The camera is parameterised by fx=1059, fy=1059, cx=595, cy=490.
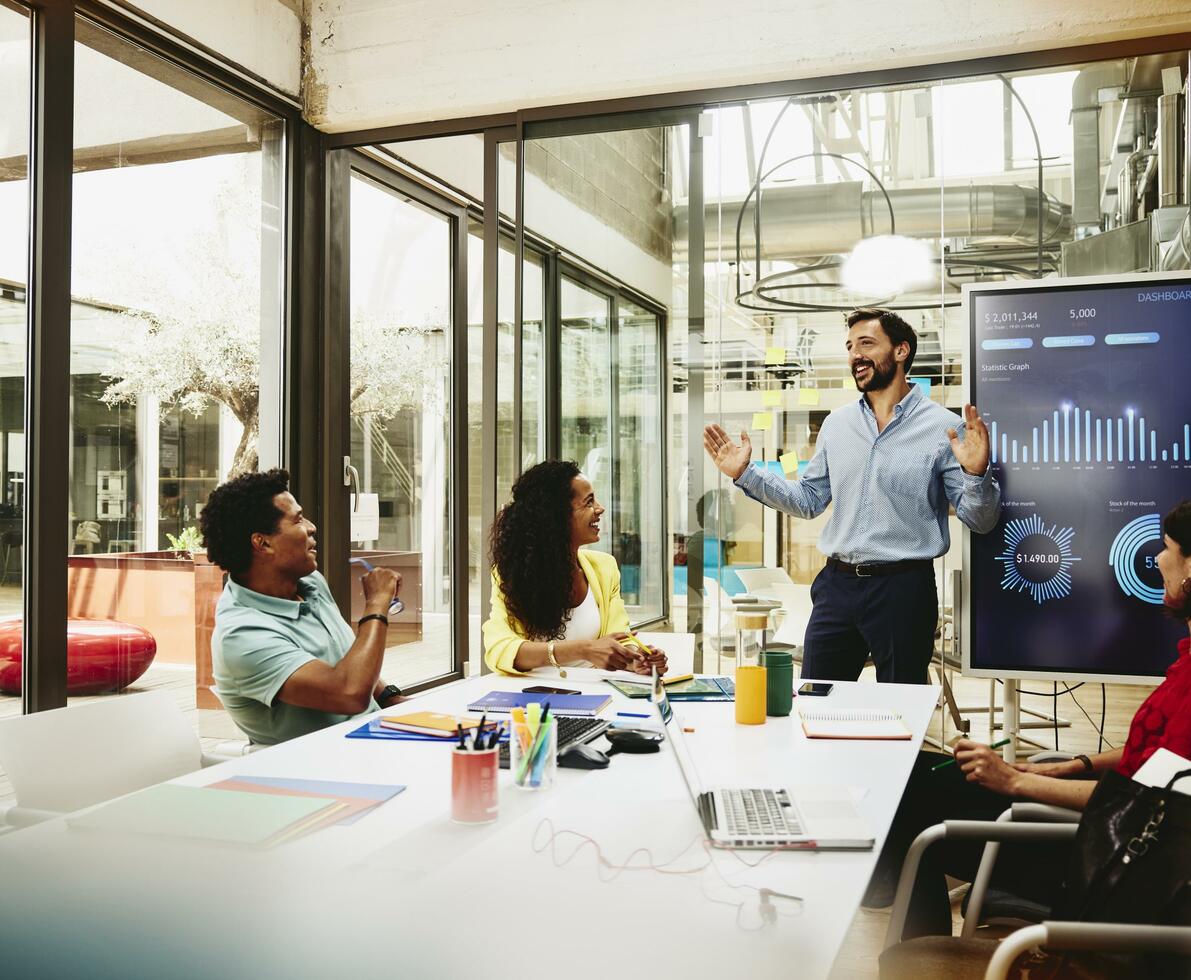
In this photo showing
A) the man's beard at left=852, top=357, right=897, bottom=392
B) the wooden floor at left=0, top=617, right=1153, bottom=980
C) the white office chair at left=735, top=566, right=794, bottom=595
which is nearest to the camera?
the wooden floor at left=0, top=617, right=1153, bottom=980

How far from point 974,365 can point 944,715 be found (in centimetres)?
137

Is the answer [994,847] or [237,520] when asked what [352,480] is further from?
[994,847]

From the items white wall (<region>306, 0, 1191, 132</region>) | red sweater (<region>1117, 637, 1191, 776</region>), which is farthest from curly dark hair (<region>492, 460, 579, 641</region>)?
white wall (<region>306, 0, 1191, 132</region>)

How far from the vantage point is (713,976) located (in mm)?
1088

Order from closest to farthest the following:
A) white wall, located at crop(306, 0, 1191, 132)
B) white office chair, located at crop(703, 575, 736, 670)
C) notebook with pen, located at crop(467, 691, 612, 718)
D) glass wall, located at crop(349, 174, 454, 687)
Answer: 1. notebook with pen, located at crop(467, 691, 612, 718)
2. white wall, located at crop(306, 0, 1191, 132)
3. white office chair, located at crop(703, 575, 736, 670)
4. glass wall, located at crop(349, 174, 454, 687)

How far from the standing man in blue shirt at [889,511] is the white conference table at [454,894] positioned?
1.74 metres

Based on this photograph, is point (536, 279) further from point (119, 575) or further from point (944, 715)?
point (944, 715)

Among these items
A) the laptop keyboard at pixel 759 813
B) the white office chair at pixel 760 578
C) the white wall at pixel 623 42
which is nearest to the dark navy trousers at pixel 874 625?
the white office chair at pixel 760 578

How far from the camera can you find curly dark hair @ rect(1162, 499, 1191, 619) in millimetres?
2123

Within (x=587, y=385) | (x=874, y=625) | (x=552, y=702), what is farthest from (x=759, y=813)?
(x=587, y=385)

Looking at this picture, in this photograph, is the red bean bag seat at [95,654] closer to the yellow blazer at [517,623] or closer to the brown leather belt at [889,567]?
the yellow blazer at [517,623]

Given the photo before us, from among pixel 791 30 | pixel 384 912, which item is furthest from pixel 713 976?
pixel 791 30

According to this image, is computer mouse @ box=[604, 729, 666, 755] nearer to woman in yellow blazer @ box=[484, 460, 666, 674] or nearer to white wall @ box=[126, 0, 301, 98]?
woman in yellow blazer @ box=[484, 460, 666, 674]

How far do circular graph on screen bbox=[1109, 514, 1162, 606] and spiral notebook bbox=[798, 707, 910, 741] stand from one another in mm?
1580
